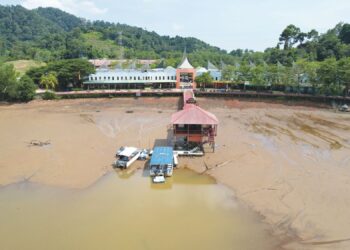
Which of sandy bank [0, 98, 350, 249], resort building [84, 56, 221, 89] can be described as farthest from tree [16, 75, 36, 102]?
resort building [84, 56, 221, 89]

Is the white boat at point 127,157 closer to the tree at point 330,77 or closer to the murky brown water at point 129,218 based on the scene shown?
the murky brown water at point 129,218

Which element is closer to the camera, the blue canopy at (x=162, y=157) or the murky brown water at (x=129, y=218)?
the murky brown water at (x=129, y=218)

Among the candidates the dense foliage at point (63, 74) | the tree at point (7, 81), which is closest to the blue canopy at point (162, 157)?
the tree at point (7, 81)

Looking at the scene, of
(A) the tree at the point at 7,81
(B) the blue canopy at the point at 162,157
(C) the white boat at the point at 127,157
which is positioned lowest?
(C) the white boat at the point at 127,157

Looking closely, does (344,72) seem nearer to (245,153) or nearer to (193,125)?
(245,153)

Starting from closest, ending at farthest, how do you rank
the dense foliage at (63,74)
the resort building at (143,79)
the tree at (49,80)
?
the tree at (49,80), the dense foliage at (63,74), the resort building at (143,79)

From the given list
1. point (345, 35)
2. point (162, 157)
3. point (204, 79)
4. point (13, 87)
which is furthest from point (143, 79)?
point (345, 35)

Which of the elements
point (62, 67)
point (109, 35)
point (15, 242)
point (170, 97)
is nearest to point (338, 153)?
point (15, 242)
